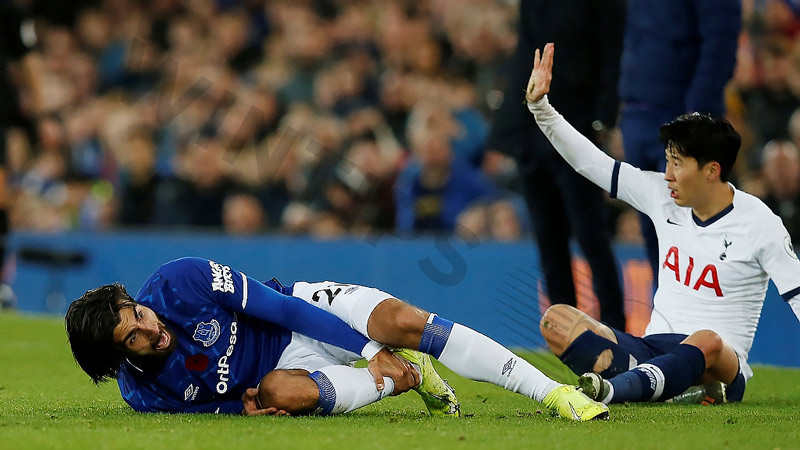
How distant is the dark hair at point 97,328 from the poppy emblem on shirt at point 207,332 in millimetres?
276

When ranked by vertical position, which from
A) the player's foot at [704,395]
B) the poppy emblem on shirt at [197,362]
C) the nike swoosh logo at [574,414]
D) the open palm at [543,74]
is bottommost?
the player's foot at [704,395]

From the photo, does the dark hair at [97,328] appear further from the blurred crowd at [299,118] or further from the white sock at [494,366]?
the blurred crowd at [299,118]

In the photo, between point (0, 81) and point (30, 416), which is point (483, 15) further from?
point (30, 416)

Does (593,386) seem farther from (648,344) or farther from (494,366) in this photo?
(648,344)

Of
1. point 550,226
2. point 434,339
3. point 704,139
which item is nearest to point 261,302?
point 434,339

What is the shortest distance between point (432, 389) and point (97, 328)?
130cm

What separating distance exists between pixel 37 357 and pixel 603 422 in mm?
4417

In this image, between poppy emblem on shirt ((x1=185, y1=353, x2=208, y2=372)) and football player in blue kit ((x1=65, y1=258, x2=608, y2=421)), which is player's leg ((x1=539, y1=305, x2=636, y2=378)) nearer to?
football player in blue kit ((x1=65, y1=258, x2=608, y2=421))

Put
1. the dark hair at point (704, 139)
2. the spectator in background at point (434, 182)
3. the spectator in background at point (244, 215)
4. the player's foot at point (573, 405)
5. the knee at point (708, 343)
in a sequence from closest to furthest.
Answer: the player's foot at point (573, 405) < the knee at point (708, 343) < the dark hair at point (704, 139) < the spectator in background at point (434, 182) < the spectator in background at point (244, 215)

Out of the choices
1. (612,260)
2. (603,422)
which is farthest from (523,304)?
(603,422)

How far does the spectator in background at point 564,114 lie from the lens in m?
6.57

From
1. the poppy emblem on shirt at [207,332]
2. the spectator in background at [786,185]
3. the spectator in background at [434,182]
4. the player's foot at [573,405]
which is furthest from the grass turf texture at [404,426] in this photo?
the spectator in background at [434,182]

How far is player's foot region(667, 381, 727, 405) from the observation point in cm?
496

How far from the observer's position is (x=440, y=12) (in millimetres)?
10734
